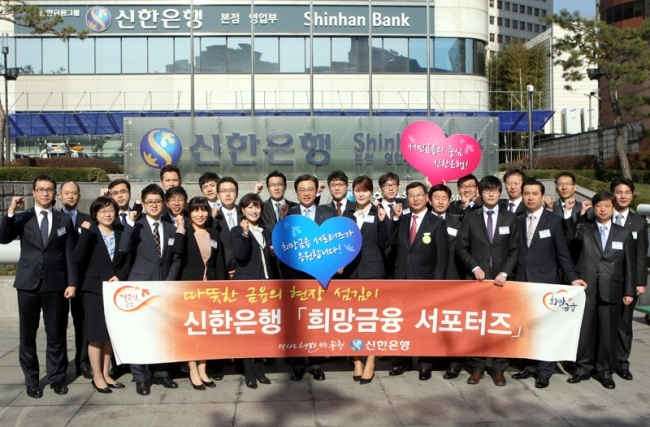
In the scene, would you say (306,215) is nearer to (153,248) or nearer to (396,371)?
(153,248)

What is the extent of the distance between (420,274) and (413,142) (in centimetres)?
346

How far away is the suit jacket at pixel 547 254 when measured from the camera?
634 centimetres

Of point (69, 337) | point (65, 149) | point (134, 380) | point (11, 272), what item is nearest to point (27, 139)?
point (65, 149)

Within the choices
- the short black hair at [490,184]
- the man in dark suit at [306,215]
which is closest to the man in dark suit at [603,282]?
the short black hair at [490,184]

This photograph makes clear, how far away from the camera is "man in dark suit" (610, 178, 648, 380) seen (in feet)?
21.4

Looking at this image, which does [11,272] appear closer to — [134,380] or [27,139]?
[134,380]

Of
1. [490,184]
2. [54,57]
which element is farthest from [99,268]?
[54,57]

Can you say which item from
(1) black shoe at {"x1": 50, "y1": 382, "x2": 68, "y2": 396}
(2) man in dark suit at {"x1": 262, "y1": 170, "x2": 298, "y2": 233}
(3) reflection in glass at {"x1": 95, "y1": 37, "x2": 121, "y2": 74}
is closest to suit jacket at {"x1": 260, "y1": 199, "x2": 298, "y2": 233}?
(2) man in dark suit at {"x1": 262, "y1": 170, "x2": 298, "y2": 233}

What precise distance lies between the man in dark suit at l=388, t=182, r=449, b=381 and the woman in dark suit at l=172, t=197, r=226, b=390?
172 cm

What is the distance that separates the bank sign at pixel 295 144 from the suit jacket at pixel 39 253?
15078 millimetres

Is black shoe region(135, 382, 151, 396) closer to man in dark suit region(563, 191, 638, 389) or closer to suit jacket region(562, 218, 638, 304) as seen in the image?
man in dark suit region(563, 191, 638, 389)

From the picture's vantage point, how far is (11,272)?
417 inches

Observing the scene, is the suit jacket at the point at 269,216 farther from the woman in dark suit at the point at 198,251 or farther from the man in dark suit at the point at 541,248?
the man in dark suit at the point at 541,248

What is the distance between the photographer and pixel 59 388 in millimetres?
6062
